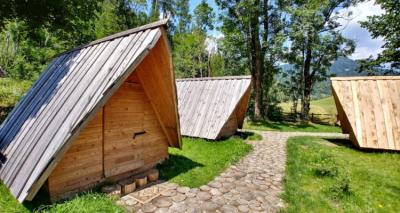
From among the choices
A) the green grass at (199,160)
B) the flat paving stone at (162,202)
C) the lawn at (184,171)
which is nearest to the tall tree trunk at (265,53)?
the lawn at (184,171)

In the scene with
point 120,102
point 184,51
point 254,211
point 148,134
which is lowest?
point 254,211

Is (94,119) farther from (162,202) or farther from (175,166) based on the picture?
(175,166)

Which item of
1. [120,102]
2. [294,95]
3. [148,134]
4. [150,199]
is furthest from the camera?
[294,95]

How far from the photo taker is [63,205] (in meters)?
4.40

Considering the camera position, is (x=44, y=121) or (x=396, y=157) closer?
(x=44, y=121)

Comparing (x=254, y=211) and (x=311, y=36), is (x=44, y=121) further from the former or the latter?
(x=311, y=36)

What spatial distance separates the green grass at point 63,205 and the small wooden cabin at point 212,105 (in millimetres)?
6919

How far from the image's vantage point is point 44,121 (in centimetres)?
491

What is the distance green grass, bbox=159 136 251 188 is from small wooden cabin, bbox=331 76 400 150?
511 cm

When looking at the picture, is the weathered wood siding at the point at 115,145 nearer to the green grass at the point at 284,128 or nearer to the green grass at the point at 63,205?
the green grass at the point at 63,205

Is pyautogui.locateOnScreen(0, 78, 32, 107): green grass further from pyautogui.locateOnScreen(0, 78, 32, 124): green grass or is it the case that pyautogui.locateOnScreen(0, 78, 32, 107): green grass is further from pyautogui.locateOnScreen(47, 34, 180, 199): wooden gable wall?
pyautogui.locateOnScreen(47, 34, 180, 199): wooden gable wall

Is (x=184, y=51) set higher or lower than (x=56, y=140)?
higher

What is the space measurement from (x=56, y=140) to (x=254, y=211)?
4.28 metres

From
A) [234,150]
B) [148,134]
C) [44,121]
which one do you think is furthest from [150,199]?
[234,150]
